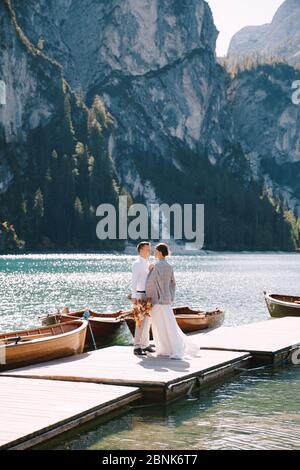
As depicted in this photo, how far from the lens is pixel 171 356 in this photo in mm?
20406

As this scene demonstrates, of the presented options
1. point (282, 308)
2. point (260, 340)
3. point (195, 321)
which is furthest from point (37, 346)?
point (282, 308)

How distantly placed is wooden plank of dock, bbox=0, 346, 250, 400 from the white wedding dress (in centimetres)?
30

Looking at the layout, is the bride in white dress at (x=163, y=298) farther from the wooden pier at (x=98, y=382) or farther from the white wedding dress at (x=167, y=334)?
the wooden pier at (x=98, y=382)

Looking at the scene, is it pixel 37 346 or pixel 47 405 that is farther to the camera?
pixel 37 346

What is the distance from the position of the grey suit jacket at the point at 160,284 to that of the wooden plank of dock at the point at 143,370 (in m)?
1.80

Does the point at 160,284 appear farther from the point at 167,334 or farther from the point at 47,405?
the point at 47,405

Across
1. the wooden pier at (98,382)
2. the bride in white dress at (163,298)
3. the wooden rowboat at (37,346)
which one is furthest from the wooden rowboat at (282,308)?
the bride in white dress at (163,298)

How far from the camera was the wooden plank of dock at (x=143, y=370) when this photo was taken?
57.1 ft

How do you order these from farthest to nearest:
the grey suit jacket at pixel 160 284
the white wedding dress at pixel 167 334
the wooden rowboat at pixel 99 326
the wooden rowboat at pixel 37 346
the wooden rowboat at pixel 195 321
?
1. the wooden rowboat at pixel 195 321
2. the wooden rowboat at pixel 99 326
3. the white wedding dress at pixel 167 334
4. the grey suit jacket at pixel 160 284
5. the wooden rowboat at pixel 37 346

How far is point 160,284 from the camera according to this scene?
19625mm

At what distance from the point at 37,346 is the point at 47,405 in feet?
17.2

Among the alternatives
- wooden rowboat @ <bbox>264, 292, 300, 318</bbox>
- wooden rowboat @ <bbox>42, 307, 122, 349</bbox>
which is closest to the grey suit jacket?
wooden rowboat @ <bbox>42, 307, 122, 349</bbox>
